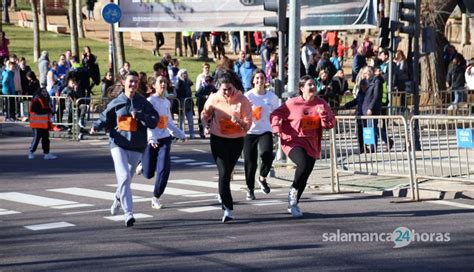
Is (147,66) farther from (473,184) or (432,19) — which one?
(473,184)

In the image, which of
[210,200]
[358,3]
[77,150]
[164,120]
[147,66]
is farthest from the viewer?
[147,66]

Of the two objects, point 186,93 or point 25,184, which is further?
point 186,93

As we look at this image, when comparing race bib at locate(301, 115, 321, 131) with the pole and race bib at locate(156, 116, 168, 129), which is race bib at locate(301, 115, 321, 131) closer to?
race bib at locate(156, 116, 168, 129)

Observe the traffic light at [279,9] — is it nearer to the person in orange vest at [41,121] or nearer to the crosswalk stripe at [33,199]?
the crosswalk stripe at [33,199]

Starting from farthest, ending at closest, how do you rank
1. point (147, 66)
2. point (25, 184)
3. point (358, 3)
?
point (147, 66)
point (358, 3)
point (25, 184)

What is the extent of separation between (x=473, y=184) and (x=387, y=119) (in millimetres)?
1509

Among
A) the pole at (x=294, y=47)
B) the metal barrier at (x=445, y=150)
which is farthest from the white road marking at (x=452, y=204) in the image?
the pole at (x=294, y=47)

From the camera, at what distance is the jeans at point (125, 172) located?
1391cm

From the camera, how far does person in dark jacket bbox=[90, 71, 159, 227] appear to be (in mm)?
13945

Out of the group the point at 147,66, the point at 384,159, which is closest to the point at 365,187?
the point at 384,159

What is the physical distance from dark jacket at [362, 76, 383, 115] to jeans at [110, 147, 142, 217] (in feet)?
35.7

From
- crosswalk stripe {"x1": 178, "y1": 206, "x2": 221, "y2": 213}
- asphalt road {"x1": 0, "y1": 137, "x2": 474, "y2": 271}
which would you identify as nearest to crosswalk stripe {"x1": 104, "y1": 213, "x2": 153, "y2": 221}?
asphalt road {"x1": 0, "y1": 137, "x2": 474, "y2": 271}

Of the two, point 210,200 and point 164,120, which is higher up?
point 164,120

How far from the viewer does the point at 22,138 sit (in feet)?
100
